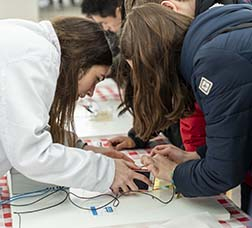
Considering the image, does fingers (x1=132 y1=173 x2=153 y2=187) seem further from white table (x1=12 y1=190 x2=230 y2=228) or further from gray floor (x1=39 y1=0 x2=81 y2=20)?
gray floor (x1=39 y1=0 x2=81 y2=20)

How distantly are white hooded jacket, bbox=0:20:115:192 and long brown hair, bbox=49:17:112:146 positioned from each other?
51 mm

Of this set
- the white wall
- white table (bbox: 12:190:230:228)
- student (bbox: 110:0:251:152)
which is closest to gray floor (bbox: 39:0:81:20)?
the white wall

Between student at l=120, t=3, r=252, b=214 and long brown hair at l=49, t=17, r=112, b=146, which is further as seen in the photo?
long brown hair at l=49, t=17, r=112, b=146

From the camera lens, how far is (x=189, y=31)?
1.16 metres

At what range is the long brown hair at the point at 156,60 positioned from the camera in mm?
1177

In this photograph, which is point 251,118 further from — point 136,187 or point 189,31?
point 136,187

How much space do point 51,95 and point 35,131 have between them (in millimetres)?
98

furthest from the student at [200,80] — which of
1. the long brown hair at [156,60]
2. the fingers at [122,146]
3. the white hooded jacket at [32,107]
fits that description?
the fingers at [122,146]

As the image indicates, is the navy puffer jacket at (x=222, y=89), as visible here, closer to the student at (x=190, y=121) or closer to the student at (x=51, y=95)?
the student at (x=51, y=95)

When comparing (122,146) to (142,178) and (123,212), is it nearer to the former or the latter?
(142,178)

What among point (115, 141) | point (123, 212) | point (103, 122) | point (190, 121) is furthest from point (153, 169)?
point (103, 122)

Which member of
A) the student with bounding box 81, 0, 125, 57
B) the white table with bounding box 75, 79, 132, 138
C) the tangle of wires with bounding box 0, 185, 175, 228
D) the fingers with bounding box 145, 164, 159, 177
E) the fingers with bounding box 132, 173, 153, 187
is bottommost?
the white table with bounding box 75, 79, 132, 138

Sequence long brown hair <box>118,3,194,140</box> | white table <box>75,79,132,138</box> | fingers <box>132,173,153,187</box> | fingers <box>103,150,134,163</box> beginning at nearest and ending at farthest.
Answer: long brown hair <box>118,3,194,140</box> → fingers <box>132,173,153,187</box> → fingers <box>103,150,134,163</box> → white table <box>75,79,132,138</box>

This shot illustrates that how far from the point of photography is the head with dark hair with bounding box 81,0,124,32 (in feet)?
7.54
